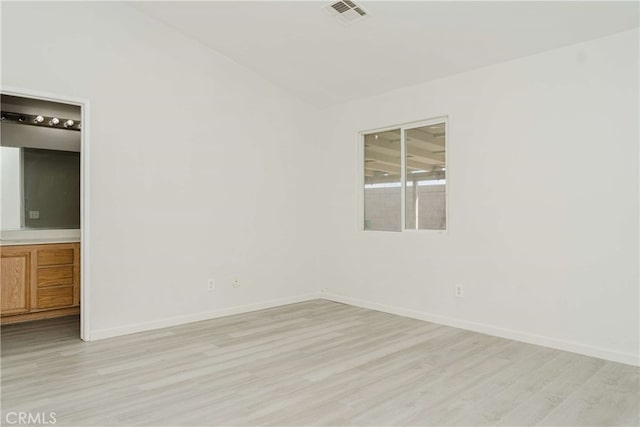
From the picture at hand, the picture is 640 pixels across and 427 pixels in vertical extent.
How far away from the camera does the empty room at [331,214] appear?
108 inches

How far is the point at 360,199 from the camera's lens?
5.29 metres

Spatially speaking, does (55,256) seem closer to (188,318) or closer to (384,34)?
(188,318)

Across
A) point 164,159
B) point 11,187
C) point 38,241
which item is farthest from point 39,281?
point 164,159

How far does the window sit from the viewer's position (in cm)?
444

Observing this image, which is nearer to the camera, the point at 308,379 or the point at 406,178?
the point at 308,379

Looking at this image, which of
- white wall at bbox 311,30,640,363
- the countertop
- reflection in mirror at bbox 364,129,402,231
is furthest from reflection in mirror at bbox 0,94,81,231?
white wall at bbox 311,30,640,363

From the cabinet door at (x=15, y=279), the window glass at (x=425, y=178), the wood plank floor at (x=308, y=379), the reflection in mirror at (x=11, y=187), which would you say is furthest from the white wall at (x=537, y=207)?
the reflection in mirror at (x=11, y=187)

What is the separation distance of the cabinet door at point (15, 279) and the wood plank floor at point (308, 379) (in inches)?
11.4

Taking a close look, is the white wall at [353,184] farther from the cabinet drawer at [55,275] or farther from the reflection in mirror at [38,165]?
the reflection in mirror at [38,165]

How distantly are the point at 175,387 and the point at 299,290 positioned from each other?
9.23 ft

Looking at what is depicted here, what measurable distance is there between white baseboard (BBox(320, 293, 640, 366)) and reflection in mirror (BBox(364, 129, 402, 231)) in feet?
3.04

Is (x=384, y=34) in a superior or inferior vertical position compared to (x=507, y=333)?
superior

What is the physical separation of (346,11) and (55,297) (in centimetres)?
409

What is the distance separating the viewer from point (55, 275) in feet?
14.5
